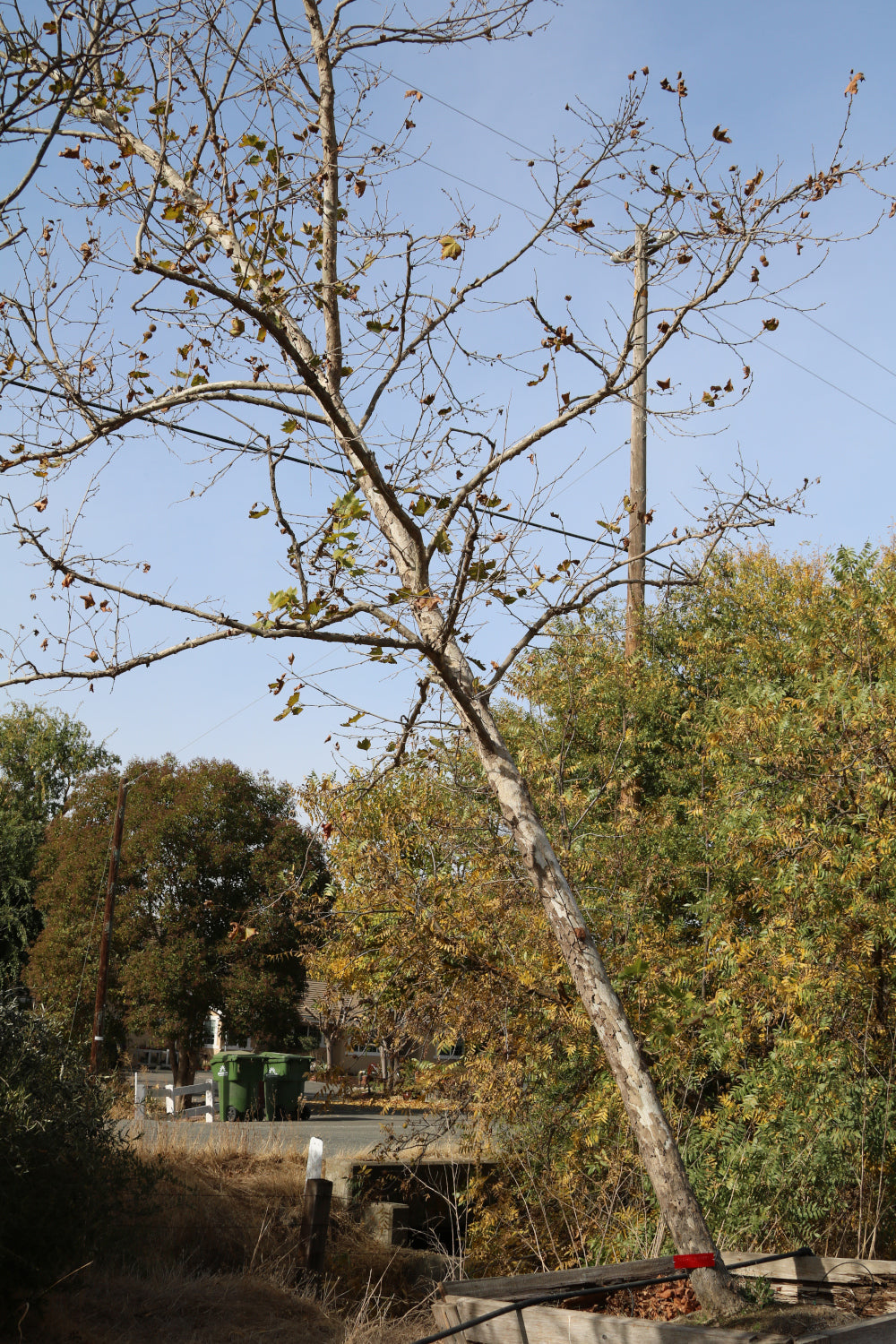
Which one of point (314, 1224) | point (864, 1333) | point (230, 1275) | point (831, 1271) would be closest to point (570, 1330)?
point (864, 1333)

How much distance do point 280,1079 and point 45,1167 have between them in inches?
528

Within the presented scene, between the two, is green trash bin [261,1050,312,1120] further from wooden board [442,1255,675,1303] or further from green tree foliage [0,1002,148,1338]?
wooden board [442,1255,675,1303]

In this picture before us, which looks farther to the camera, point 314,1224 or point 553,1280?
point 314,1224

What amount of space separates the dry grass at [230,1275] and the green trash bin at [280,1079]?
872 cm

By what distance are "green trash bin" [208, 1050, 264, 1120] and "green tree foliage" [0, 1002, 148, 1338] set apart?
476 inches

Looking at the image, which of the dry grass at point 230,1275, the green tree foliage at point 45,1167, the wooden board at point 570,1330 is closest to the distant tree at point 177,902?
the dry grass at point 230,1275

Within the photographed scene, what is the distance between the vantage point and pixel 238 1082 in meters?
18.8

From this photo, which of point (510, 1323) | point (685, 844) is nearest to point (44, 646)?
point (510, 1323)

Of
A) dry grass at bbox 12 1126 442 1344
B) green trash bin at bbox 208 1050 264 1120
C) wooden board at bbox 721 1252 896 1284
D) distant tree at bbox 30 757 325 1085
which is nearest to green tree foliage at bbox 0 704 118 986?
distant tree at bbox 30 757 325 1085

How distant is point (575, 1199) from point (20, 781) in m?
35.4

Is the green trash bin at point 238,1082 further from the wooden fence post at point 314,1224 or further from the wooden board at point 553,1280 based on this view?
the wooden board at point 553,1280

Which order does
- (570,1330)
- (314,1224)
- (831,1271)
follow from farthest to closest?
1. (314,1224)
2. (831,1271)
3. (570,1330)

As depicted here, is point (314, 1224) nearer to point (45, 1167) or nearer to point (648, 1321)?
point (45, 1167)

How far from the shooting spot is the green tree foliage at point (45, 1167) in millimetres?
5941
